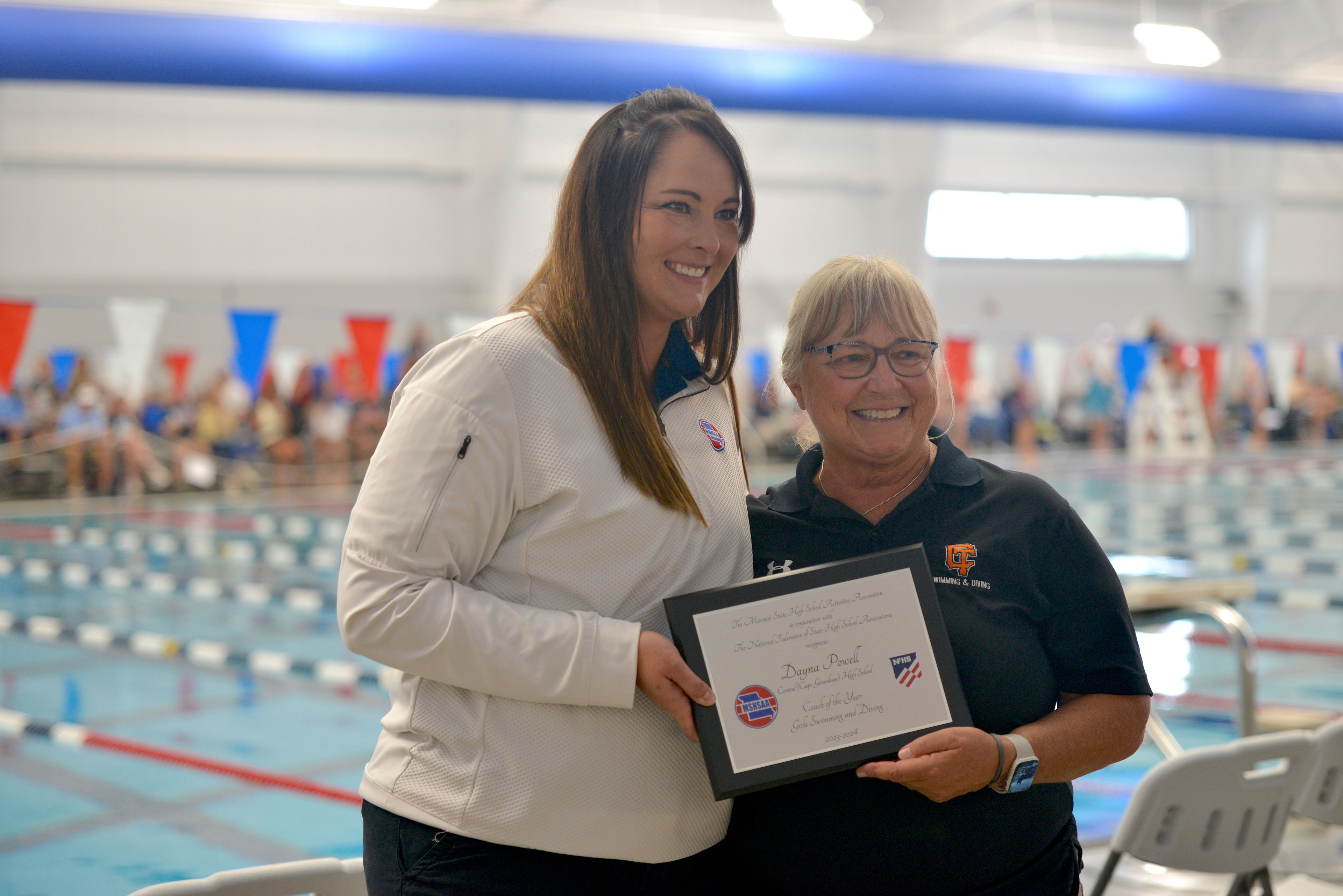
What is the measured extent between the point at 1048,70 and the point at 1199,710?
26.5 feet

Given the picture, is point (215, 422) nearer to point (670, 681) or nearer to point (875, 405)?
point (875, 405)

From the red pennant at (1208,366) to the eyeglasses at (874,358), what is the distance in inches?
599

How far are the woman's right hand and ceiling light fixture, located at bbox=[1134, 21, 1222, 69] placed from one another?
1346 cm

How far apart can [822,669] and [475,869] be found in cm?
45

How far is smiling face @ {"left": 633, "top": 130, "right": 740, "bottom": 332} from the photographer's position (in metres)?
1.39

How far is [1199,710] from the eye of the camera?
476cm

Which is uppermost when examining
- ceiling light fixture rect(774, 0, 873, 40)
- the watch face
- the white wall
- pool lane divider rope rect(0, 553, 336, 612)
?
ceiling light fixture rect(774, 0, 873, 40)

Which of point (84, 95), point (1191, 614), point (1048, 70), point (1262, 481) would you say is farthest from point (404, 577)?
point (84, 95)

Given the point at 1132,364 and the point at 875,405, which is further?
the point at 1132,364

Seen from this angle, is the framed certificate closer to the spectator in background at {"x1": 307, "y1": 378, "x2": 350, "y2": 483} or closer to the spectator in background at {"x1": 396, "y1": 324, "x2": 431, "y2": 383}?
the spectator in background at {"x1": 396, "y1": 324, "x2": 431, "y2": 383}

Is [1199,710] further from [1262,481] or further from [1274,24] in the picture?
[1274,24]

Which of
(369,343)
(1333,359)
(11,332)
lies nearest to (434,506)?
(11,332)

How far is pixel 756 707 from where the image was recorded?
1.34 m

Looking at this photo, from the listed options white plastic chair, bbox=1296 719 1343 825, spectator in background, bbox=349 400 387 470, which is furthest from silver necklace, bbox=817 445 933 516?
spectator in background, bbox=349 400 387 470
